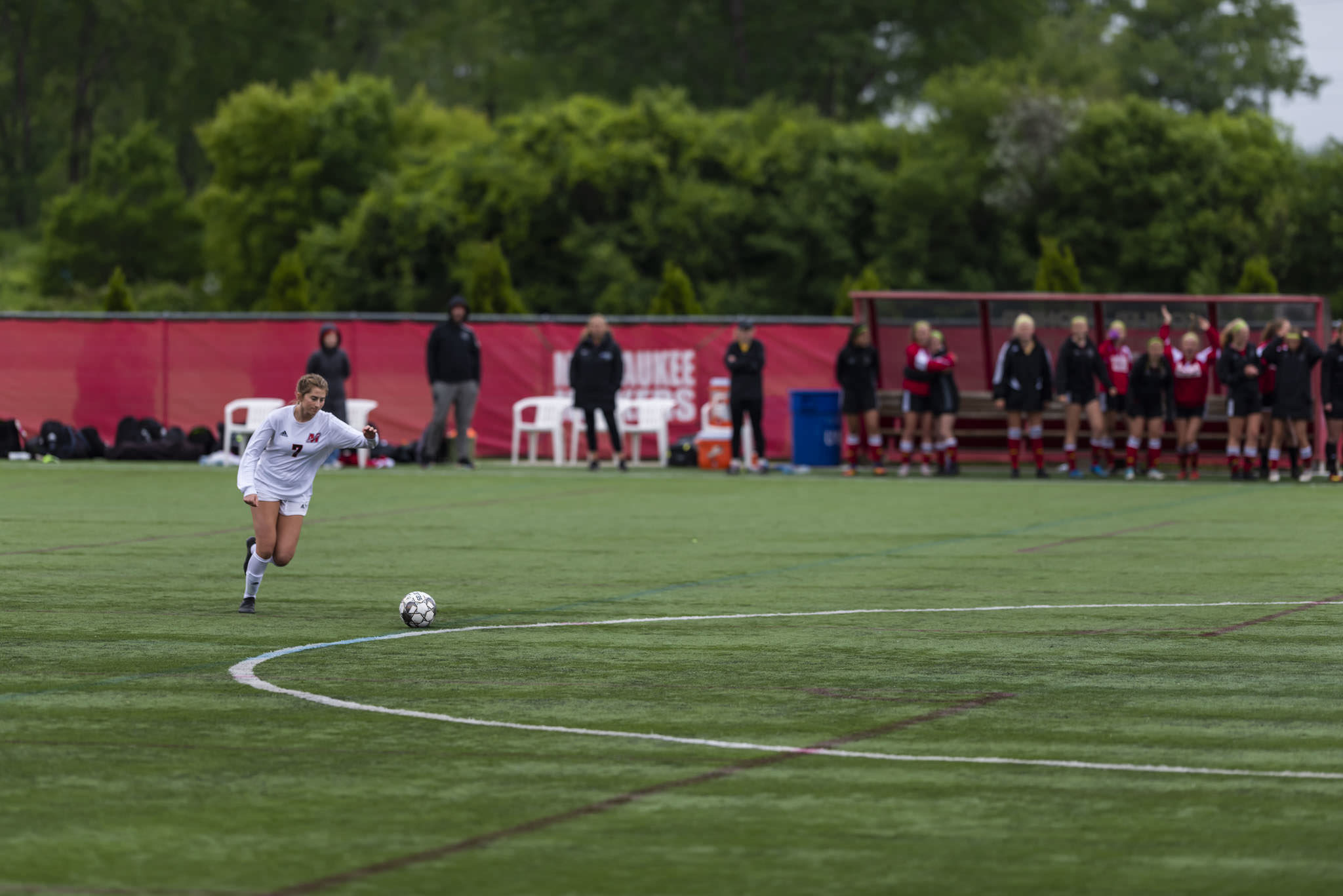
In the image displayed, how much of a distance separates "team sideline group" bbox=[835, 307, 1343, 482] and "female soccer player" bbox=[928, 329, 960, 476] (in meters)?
0.02

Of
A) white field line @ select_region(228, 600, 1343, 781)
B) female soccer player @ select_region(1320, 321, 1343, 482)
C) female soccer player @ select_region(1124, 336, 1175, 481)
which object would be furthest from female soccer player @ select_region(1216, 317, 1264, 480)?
white field line @ select_region(228, 600, 1343, 781)

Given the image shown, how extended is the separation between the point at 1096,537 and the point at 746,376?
938cm

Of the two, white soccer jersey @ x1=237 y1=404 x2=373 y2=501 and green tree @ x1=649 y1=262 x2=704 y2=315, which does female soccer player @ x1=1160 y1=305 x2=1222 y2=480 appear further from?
white soccer jersey @ x1=237 y1=404 x2=373 y2=501

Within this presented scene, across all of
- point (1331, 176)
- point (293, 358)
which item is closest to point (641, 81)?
point (1331, 176)

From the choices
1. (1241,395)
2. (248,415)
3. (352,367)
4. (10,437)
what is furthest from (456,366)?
(1241,395)

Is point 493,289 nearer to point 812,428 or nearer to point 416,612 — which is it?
point 812,428

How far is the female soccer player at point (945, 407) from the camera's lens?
26.7 metres

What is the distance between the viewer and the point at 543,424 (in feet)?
97.3

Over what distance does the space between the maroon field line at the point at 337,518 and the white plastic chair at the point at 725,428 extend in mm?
4788

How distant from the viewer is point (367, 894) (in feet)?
18.1

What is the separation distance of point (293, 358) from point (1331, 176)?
31.2m

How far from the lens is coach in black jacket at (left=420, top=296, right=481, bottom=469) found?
→ 26766 mm

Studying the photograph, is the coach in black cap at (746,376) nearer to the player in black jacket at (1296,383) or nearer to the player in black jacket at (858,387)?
the player in black jacket at (858,387)

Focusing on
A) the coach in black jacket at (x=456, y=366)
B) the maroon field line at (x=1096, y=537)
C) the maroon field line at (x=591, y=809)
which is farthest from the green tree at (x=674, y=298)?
the maroon field line at (x=591, y=809)
